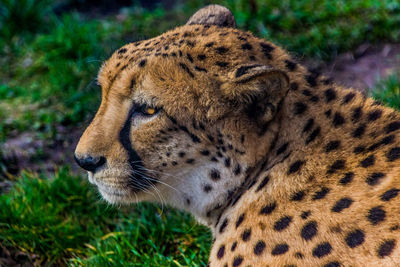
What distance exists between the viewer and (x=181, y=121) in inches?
110

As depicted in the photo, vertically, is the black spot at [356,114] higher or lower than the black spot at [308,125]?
higher

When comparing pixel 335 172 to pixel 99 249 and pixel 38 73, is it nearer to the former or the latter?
pixel 99 249

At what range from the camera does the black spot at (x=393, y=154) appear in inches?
99.2

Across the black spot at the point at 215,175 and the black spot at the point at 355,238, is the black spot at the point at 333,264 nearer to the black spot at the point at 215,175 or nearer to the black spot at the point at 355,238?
the black spot at the point at 355,238

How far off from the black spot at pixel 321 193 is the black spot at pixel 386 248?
0.37 m

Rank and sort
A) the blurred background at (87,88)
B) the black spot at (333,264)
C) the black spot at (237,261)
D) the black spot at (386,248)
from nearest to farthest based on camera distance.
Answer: the black spot at (386,248), the black spot at (333,264), the black spot at (237,261), the blurred background at (87,88)

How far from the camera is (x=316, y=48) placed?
5.83m

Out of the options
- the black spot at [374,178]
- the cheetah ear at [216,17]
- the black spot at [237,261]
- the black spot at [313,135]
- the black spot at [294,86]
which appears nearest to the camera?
the black spot at [374,178]

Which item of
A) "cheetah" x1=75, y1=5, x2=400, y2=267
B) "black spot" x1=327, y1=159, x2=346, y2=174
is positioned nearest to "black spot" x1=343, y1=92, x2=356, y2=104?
"cheetah" x1=75, y1=5, x2=400, y2=267

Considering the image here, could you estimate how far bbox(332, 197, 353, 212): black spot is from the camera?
2.46 metres

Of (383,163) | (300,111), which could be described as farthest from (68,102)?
(383,163)

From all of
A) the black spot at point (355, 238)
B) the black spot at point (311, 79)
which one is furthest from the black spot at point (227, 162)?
the black spot at point (355, 238)

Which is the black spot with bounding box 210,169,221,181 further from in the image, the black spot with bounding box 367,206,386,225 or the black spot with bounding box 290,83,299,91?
the black spot with bounding box 367,206,386,225

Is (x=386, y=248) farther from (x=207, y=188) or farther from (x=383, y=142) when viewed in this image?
(x=207, y=188)
